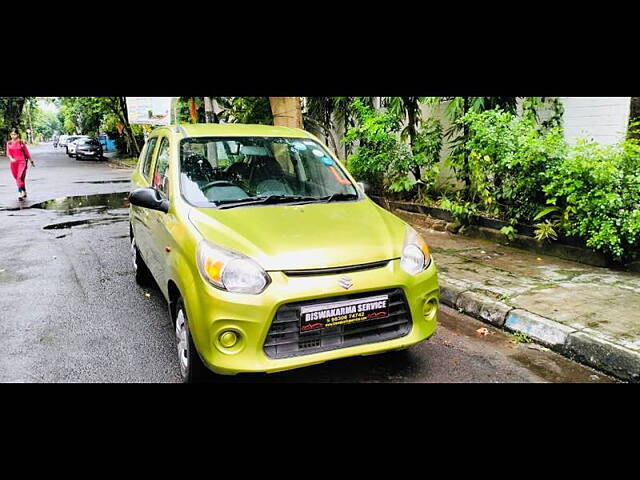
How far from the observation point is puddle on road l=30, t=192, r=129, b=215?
11078 millimetres

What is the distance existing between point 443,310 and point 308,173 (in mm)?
1978

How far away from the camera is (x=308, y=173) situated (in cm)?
429

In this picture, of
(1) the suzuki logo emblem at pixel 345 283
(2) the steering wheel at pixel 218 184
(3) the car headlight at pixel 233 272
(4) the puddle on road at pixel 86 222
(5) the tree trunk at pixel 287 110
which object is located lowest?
(4) the puddle on road at pixel 86 222

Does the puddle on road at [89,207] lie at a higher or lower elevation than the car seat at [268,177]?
lower

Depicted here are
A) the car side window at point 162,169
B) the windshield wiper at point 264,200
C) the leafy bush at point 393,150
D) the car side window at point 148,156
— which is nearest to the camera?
the windshield wiper at point 264,200

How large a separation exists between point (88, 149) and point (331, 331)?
3480cm

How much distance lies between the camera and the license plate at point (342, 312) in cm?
287

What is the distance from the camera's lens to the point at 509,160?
618 cm

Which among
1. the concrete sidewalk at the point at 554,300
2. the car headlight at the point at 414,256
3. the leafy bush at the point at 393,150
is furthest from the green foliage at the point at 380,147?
the car headlight at the point at 414,256

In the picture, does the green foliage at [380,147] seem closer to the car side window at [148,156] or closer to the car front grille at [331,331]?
the car side window at [148,156]

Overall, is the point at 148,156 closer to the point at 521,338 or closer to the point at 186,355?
the point at 186,355

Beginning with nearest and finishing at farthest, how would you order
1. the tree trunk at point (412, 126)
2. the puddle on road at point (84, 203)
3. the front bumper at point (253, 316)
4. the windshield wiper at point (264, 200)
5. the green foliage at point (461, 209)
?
the front bumper at point (253, 316) → the windshield wiper at point (264, 200) → the green foliage at point (461, 209) → the tree trunk at point (412, 126) → the puddle on road at point (84, 203)

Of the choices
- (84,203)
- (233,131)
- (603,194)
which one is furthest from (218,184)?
(84,203)
